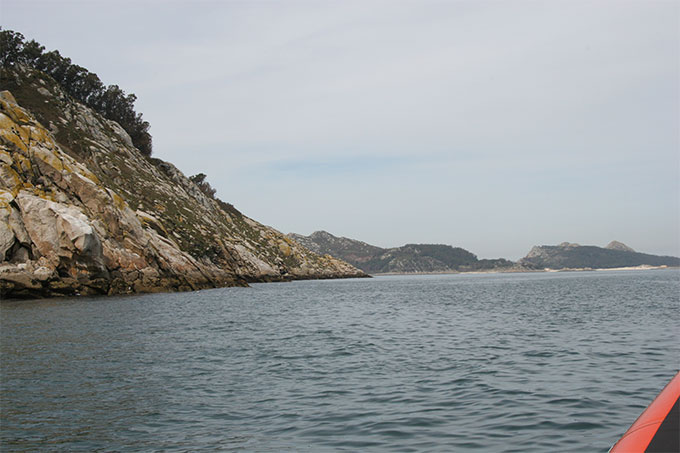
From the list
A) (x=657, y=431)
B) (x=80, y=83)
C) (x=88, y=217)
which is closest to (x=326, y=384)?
(x=657, y=431)

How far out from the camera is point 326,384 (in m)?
17.1

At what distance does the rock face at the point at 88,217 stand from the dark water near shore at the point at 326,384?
68.2 ft

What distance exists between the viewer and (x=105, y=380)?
57.8ft

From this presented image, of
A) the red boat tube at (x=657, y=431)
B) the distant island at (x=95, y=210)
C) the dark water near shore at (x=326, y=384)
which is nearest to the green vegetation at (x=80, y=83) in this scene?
the distant island at (x=95, y=210)

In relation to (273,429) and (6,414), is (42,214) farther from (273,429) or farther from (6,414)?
(273,429)

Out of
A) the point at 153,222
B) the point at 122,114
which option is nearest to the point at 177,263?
the point at 153,222

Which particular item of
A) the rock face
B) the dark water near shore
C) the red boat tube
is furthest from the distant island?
the red boat tube

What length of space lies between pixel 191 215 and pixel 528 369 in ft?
310

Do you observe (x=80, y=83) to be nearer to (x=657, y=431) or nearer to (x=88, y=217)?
(x=88, y=217)

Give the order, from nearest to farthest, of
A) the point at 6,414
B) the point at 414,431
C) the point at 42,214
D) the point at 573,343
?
the point at 414,431 < the point at 6,414 < the point at 573,343 < the point at 42,214

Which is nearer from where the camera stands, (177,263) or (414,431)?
(414,431)

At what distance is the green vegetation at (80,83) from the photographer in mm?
117312

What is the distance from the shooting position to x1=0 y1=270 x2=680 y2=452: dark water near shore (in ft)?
38.5

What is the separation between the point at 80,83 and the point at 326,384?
139 meters
